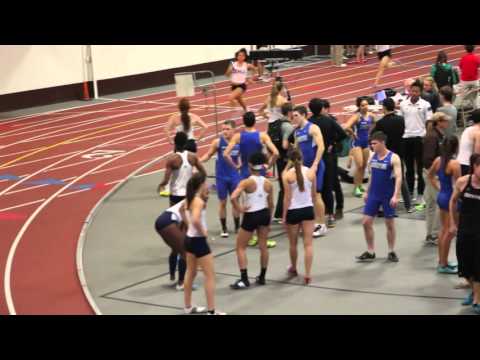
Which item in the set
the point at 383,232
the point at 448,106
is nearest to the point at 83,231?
the point at 383,232

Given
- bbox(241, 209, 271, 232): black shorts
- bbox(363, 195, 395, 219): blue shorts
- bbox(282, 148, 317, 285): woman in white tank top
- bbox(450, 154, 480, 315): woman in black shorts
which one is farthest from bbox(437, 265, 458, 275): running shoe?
bbox(241, 209, 271, 232): black shorts

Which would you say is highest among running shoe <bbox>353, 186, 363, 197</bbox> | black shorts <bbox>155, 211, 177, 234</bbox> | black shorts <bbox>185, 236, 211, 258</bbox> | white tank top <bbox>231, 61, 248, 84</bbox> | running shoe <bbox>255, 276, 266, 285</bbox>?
white tank top <bbox>231, 61, 248, 84</bbox>

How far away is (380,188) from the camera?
39.8 ft

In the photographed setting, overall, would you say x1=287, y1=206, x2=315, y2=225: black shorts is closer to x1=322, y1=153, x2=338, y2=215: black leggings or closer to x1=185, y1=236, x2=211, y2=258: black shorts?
x1=185, y1=236, x2=211, y2=258: black shorts

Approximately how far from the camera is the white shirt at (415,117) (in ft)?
48.5

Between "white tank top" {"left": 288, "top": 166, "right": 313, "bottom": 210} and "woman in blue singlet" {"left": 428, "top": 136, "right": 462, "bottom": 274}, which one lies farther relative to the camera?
"white tank top" {"left": 288, "top": 166, "right": 313, "bottom": 210}

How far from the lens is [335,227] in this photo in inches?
552

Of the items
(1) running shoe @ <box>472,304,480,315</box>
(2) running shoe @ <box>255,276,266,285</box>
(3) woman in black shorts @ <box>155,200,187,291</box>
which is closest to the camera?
(1) running shoe @ <box>472,304,480,315</box>

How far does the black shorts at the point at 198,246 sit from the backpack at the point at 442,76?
10.5m

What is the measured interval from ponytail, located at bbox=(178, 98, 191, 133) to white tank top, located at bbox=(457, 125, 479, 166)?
4279 millimetres

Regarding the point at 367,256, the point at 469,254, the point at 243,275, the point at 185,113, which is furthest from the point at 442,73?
the point at 469,254

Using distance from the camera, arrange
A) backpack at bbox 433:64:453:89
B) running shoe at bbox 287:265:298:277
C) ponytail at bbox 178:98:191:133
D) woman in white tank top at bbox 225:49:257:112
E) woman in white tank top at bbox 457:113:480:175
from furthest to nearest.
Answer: woman in white tank top at bbox 225:49:257:112 → backpack at bbox 433:64:453:89 → ponytail at bbox 178:98:191:133 → woman in white tank top at bbox 457:113:480:175 → running shoe at bbox 287:265:298:277

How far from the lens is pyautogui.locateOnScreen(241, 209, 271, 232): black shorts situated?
1120 cm

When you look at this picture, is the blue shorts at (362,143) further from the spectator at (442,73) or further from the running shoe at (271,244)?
the spectator at (442,73)
